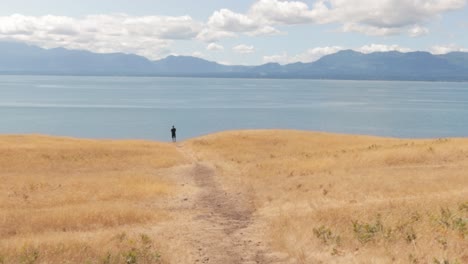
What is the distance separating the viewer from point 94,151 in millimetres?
54188

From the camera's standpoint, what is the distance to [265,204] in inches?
1045

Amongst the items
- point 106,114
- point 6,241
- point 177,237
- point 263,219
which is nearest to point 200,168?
point 263,219

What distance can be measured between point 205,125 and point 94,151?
10786 cm

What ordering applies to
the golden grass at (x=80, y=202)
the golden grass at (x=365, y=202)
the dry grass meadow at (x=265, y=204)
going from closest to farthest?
the golden grass at (x=365, y=202) < the dry grass meadow at (x=265, y=204) < the golden grass at (x=80, y=202)

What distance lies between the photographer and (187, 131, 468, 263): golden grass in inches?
580

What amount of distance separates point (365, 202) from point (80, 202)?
17504 mm

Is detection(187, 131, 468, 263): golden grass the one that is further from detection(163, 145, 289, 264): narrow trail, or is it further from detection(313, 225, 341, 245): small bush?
detection(163, 145, 289, 264): narrow trail

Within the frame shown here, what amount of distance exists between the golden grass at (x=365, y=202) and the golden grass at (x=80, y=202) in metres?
5.95

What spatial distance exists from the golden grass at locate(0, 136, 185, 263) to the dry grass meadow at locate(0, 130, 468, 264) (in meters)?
0.07

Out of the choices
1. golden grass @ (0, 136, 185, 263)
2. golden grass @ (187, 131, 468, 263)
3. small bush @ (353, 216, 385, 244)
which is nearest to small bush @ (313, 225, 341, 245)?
golden grass @ (187, 131, 468, 263)

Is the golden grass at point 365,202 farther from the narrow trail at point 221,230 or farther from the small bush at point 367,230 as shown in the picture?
the narrow trail at point 221,230

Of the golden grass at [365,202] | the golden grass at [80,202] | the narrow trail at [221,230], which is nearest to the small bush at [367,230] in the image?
the golden grass at [365,202]

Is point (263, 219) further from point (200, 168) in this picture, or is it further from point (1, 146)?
point (1, 146)

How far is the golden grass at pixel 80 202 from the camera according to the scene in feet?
51.1
